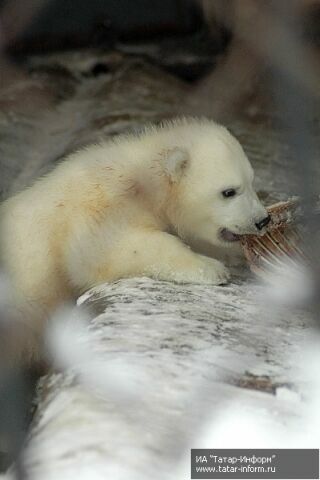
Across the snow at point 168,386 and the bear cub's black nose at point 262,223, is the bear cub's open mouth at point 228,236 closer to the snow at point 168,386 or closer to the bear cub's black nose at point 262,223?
the bear cub's black nose at point 262,223

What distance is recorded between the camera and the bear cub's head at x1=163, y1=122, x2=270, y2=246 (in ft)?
8.86

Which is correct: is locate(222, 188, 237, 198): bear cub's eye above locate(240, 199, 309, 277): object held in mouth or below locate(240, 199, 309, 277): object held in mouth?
above

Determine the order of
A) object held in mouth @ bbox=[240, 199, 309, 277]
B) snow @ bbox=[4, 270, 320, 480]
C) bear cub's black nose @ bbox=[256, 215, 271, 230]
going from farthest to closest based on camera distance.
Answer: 1. bear cub's black nose @ bbox=[256, 215, 271, 230]
2. object held in mouth @ bbox=[240, 199, 309, 277]
3. snow @ bbox=[4, 270, 320, 480]

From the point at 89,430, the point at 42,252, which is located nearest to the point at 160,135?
the point at 42,252

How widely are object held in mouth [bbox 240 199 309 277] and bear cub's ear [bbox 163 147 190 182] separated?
10.5 inches

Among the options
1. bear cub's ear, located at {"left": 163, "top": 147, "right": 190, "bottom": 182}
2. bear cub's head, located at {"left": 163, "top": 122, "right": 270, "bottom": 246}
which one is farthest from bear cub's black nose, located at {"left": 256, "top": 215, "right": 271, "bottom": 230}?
bear cub's ear, located at {"left": 163, "top": 147, "right": 190, "bottom": 182}

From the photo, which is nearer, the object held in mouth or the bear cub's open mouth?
the object held in mouth

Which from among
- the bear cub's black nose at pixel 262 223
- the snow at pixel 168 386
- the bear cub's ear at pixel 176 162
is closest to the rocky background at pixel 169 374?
the snow at pixel 168 386

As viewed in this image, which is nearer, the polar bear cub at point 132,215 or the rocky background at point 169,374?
the rocky background at point 169,374

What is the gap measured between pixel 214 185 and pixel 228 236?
0.17 meters

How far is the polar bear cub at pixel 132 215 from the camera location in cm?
261

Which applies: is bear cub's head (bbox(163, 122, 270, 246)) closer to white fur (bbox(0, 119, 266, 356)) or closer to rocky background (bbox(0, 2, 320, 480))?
white fur (bbox(0, 119, 266, 356))

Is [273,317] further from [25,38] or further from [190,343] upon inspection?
[25,38]

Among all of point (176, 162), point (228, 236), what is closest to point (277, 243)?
point (228, 236)
